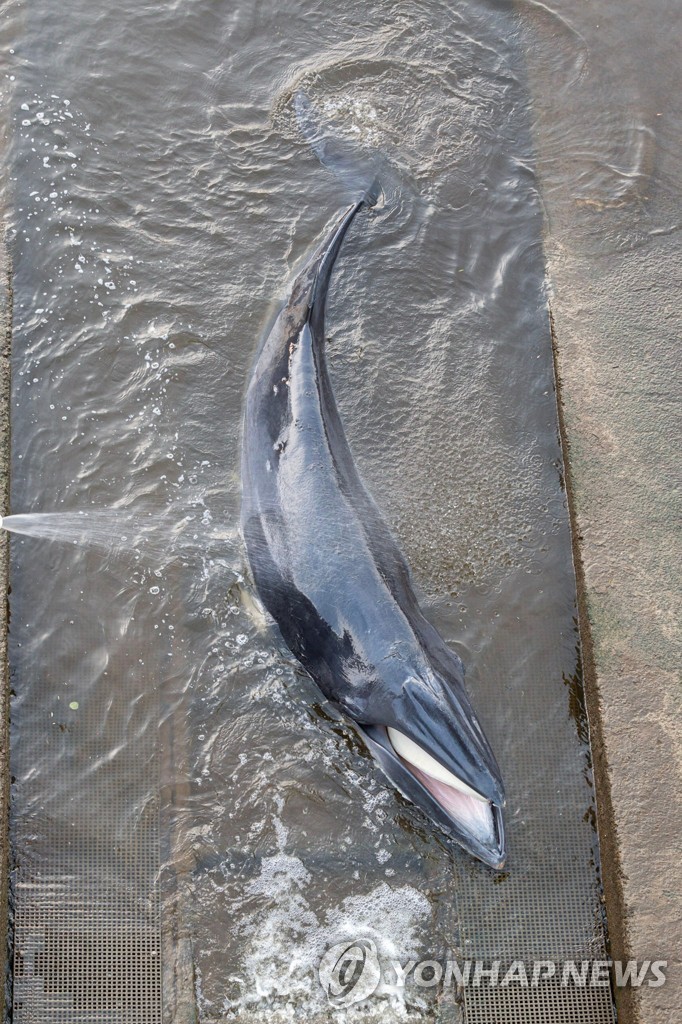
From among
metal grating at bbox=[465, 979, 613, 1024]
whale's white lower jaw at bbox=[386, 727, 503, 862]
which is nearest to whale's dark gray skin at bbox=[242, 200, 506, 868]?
whale's white lower jaw at bbox=[386, 727, 503, 862]

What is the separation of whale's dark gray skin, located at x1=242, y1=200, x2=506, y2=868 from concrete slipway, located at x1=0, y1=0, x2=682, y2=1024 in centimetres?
95

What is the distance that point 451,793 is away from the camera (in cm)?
464

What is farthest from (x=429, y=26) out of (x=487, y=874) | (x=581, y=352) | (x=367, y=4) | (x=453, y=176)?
(x=487, y=874)

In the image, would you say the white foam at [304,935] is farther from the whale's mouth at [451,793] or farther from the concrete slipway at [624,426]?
the concrete slipway at [624,426]

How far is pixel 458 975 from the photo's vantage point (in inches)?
192

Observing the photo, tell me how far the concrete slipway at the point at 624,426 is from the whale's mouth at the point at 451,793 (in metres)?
0.93

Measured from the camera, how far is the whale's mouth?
14.8 feet

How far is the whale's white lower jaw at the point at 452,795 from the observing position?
14.9ft

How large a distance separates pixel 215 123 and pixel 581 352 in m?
2.94

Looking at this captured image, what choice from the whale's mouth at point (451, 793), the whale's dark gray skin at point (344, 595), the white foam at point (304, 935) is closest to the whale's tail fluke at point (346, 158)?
the whale's dark gray skin at point (344, 595)

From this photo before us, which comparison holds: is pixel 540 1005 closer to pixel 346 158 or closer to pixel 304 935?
pixel 304 935

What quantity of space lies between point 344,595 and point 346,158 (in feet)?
10.4

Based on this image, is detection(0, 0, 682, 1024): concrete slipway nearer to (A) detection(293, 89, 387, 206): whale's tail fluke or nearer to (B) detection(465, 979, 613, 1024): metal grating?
(B) detection(465, 979, 613, 1024): metal grating

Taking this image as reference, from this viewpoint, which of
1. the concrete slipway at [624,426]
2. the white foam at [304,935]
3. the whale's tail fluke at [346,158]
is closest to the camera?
the white foam at [304,935]
